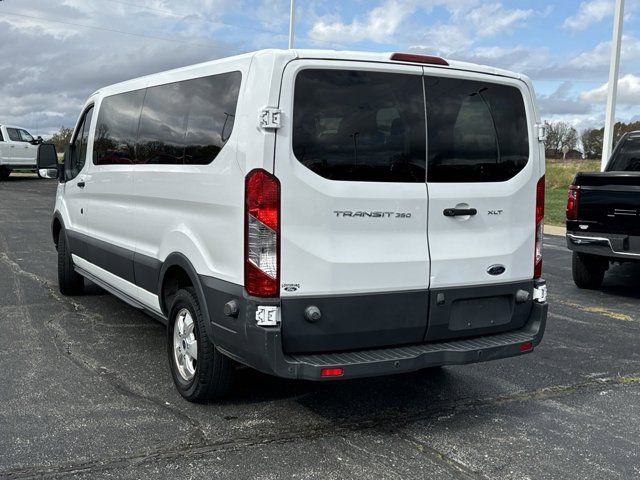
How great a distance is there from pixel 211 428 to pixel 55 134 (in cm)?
4572

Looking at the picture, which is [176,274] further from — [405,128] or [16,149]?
[16,149]

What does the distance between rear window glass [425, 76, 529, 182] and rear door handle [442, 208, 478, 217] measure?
176 mm

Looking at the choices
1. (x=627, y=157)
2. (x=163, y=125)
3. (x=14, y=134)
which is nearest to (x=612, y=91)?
(x=627, y=157)

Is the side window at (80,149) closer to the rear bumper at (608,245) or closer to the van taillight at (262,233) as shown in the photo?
the van taillight at (262,233)

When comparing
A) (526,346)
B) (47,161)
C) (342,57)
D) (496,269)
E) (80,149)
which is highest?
(342,57)

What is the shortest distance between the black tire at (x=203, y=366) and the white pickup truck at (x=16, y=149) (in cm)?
2556

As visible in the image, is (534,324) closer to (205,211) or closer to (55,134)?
(205,211)

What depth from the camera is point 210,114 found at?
406cm

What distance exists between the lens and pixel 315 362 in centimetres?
362

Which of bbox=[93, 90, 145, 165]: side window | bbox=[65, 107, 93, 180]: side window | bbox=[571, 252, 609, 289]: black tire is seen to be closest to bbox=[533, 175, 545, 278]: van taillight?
Result: bbox=[93, 90, 145, 165]: side window

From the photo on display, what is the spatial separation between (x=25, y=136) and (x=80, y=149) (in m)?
23.2

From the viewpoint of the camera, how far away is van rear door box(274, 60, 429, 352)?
141 inches

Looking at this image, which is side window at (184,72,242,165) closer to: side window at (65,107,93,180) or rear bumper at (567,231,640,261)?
side window at (65,107,93,180)

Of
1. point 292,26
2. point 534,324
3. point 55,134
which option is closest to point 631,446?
point 534,324
